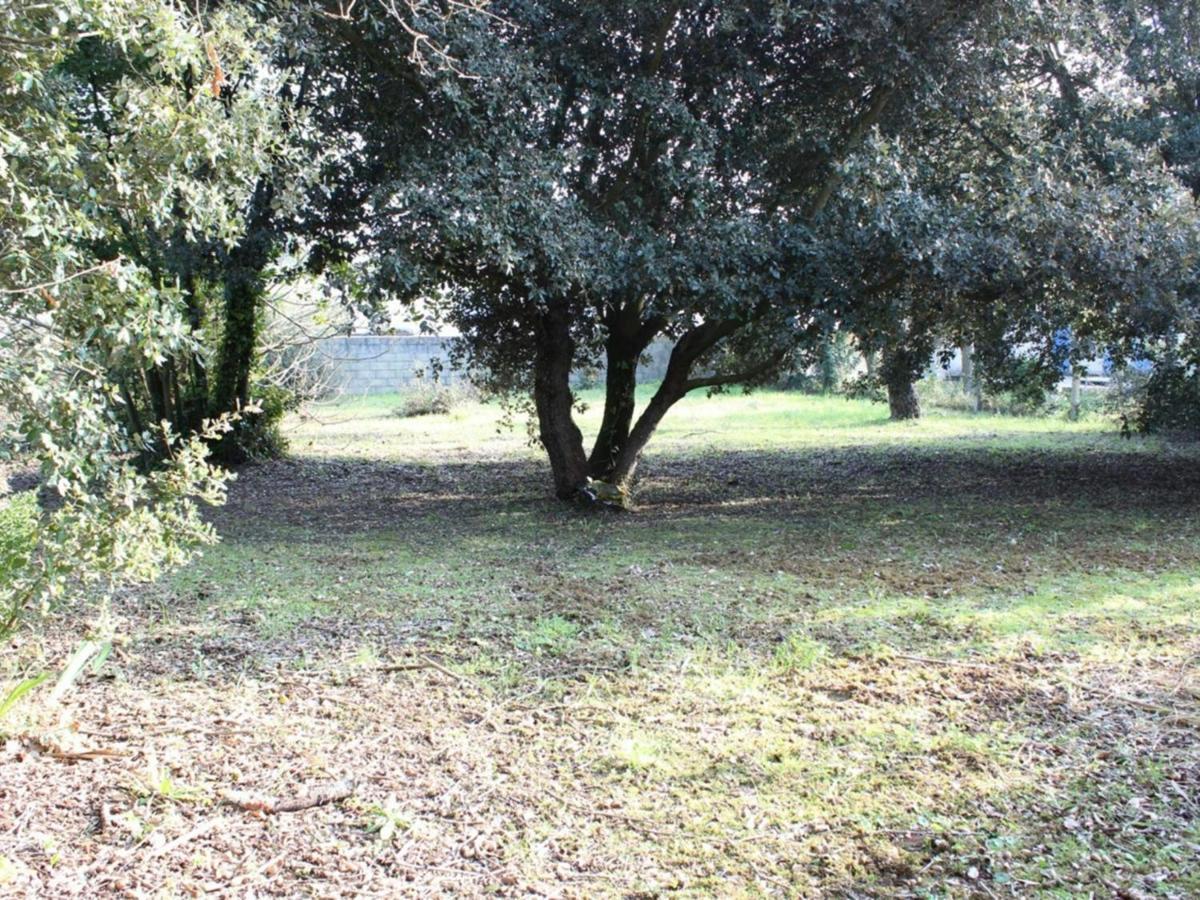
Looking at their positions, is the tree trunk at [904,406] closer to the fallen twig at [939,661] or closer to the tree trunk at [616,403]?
the tree trunk at [616,403]

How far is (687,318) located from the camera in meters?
7.36

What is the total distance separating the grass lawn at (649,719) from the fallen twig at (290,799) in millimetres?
43

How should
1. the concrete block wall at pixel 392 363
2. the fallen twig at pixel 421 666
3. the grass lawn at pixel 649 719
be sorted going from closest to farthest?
the grass lawn at pixel 649 719, the fallen twig at pixel 421 666, the concrete block wall at pixel 392 363

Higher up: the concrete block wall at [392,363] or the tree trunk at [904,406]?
the concrete block wall at [392,363]

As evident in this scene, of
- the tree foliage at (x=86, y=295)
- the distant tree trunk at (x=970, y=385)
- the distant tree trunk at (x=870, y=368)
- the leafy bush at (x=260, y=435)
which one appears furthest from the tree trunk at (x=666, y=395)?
the distant tree trunk at (x=970, y=385)

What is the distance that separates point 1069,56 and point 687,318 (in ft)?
12.6

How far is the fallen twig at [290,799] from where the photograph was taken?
2.88 meters

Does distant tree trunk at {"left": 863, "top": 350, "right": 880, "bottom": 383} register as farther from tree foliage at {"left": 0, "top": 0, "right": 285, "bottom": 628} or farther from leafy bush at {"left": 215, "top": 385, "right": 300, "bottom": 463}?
leafy bush at {"left": 215, "top": 385, "right": 300, "bottom": 463}

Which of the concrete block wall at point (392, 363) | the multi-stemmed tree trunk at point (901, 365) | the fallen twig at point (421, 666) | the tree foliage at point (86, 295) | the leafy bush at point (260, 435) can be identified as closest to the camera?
the tree foliage at point (86, 295)

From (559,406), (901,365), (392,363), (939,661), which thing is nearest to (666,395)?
(559,406)

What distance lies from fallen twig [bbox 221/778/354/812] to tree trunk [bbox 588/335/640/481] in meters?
6.18

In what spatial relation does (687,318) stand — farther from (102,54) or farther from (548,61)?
(102,54)

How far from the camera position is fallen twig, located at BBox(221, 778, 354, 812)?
9.46ft

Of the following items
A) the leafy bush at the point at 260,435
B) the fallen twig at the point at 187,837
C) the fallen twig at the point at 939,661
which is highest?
the leafy bush at the point at 260,435
